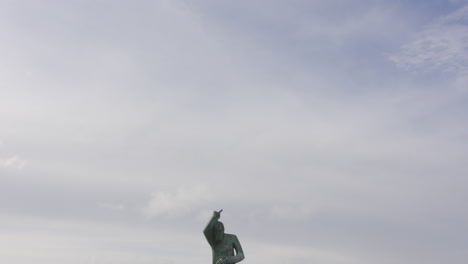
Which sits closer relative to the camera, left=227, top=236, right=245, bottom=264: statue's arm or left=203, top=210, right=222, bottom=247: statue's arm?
left=227, top=236, right=245, bottom=264: statue's arm

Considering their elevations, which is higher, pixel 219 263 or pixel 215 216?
pixel 215 216

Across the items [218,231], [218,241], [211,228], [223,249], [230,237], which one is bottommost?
[223,249]

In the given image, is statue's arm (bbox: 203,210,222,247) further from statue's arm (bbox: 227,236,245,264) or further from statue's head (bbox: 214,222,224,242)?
statue's arm (bbox: 227,236,245,264)

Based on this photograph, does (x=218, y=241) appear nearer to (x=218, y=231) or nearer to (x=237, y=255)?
(x=218, y=231)

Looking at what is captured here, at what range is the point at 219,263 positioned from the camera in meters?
26.0

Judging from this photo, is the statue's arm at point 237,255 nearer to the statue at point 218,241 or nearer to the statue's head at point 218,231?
the statue at point 218,241

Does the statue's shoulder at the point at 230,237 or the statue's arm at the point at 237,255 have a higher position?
the statue's shoulder at the point at 230,237

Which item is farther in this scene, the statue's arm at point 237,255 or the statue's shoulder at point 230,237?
the statue's shoulder at point 230,237

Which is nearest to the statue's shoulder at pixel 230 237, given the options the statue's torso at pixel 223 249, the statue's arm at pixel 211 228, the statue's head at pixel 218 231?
the statue's torso at pixel 223 249

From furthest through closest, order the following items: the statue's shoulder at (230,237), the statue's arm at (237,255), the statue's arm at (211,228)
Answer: the statue's shoulder at (230,237) → the statue's arm at (211,228) → the statue's arm at (237,255)

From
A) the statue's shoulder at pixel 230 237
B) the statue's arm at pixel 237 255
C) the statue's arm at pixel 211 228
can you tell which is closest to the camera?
the statue's arm at pixel 237 255

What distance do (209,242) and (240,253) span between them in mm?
1627

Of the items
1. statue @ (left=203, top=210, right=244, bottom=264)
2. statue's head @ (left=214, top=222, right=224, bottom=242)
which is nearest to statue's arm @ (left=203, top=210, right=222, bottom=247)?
statue @ (left=203, top=210, right=244, bottom=264)

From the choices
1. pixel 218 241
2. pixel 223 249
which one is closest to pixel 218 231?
pixel 218 241
